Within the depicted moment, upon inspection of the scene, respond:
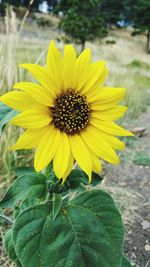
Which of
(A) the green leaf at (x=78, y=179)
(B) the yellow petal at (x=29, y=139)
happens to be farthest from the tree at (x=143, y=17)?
(B) the yellow petal at (x=29, y=139)

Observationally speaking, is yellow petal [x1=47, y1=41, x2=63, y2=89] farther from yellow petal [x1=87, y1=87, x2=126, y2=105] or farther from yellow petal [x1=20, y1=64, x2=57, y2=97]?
yellow petal [x1=87, y1=87, x2=126, y2=105]

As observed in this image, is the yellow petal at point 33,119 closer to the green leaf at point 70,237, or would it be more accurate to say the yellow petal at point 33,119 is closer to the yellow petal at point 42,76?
the yellow petal at point 42,76

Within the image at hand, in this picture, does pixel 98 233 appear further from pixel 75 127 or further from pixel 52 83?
pixel 52 83

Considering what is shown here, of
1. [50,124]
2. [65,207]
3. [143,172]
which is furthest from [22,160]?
[50,124]

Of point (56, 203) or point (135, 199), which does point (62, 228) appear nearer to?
point (56, 203)

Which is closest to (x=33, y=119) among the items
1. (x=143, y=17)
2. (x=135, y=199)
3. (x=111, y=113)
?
(x=111, y=113)
